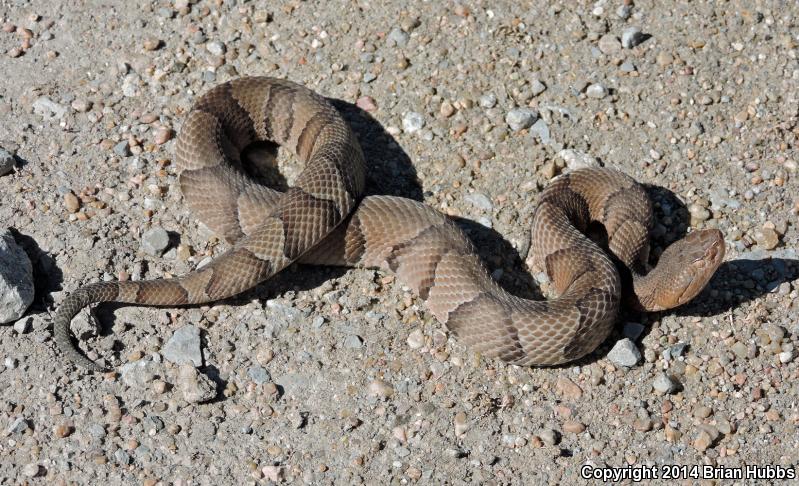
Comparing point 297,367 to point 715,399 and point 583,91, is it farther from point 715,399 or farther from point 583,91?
point 583,91

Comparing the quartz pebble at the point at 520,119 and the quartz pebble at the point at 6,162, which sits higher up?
the quartz pebble at the point at 6,162

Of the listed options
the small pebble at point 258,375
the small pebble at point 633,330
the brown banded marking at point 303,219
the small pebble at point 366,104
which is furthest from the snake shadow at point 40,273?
the small pebble at point 633,330

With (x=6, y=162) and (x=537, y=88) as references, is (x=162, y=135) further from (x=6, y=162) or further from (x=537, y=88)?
(x=537, y=88)

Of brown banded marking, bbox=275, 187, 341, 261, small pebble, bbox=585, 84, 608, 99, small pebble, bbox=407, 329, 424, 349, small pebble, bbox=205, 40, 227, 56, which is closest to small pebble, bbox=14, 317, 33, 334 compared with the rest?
brown banded marking, bbox=275, 187, 341, 261

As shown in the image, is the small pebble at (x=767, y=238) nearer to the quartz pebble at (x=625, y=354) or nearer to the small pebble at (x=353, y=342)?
the quartz pebble at (x=625, y=354)

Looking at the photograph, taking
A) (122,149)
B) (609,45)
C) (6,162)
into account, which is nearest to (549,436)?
(609,45)

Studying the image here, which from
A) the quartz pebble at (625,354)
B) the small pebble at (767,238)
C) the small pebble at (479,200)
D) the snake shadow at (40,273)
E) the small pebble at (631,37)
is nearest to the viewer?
Answer: the quartz pebble at (625,354)
